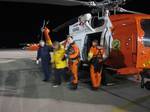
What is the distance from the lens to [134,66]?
13.4m

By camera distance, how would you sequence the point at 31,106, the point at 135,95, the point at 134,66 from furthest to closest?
the point at 134,66, the point at 135,95, the point at 31,106

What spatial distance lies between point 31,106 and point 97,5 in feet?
16.3

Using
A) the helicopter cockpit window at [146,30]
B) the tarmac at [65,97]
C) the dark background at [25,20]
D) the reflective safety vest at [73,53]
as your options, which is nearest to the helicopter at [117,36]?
the helicopter cockpit window at [146,30]

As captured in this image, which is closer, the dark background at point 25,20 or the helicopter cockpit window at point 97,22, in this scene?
the helicopter cockpit window at point 97,22

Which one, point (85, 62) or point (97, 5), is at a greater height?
point (97, 5)

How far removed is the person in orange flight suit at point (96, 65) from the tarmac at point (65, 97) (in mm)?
315

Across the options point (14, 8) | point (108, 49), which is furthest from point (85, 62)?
point (14, 8)

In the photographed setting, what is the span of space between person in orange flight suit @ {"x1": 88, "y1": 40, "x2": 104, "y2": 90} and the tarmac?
12.4 inches

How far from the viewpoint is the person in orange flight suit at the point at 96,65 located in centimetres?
1355

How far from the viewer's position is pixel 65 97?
12.2 metres

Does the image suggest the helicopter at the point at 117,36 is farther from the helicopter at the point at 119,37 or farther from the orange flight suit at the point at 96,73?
the orange flight suit at the point at 96,73

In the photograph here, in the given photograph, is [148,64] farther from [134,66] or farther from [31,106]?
[31,106]

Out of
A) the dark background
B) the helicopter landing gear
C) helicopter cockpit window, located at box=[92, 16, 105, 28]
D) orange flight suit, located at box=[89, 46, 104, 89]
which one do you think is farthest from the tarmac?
the dark background

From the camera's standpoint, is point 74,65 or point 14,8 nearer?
point 74,65
